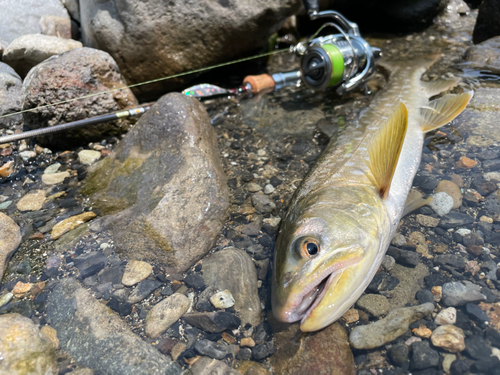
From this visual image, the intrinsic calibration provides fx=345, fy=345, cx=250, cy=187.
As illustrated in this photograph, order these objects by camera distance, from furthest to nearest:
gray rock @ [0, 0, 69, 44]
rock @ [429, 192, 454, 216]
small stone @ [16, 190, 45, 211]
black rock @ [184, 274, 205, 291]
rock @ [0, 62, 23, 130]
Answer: gray rock @ [0, 0, 69, 44] < rock @ [0, 62, 23, 130] < small stone @ [16, 190, 45, 211] < rock @ [429, 192, 454, 216] < black rock @ [184, 274, 205, 291]

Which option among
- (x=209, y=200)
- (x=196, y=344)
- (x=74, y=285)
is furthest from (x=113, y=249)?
(x=196, y=344)

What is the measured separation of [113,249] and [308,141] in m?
2.48

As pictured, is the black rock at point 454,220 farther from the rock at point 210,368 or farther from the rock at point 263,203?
the rock at point 210,368

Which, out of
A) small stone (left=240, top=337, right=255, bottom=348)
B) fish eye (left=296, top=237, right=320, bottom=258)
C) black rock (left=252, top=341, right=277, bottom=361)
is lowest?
small stone (left=240, top=337, right=255, bottom=348)

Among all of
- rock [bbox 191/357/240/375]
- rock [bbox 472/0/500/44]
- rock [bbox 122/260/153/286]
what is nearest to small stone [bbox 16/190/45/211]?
rock [bbox 122/260/153/286]

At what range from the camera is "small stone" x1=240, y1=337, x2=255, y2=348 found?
227 centimetres

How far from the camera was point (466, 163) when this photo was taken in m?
3.53

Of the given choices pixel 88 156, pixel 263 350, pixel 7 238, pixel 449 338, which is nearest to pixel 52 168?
pixel 88 156

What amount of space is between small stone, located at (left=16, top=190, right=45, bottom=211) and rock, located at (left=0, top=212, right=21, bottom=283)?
34cm

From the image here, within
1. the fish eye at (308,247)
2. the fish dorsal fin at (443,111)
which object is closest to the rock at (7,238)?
the fish eye at (308,247)

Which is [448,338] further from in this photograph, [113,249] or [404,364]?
[113,249]

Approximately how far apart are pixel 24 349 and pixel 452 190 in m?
3.63

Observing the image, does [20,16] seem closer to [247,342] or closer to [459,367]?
[247,342]

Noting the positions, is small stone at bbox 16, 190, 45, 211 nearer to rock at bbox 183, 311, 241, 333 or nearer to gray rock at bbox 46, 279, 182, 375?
gray rock at bbox 46, 279, 182, 375
